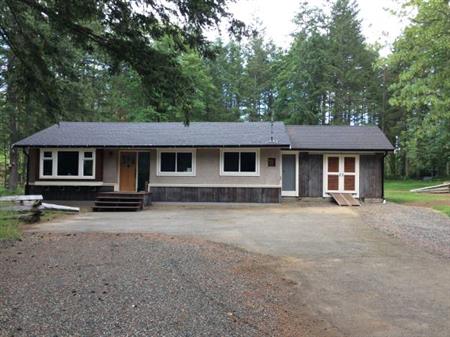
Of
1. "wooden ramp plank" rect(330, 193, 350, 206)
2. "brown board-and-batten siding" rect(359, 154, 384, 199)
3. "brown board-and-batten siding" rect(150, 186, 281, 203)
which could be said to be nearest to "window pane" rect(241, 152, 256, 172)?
"brown board-and-batten siding" rect(150, 186, 281, 203)

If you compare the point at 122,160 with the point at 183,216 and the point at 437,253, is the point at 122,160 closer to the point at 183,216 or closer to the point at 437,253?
the point at 183,216

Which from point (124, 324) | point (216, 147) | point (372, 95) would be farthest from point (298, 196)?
point (372, 95)

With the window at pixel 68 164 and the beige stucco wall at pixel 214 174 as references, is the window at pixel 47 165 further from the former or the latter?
the beige stucco wall at pixel 214 174

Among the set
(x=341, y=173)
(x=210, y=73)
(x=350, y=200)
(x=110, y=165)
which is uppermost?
(x=210, y=73)

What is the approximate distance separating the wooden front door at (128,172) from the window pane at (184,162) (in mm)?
2058

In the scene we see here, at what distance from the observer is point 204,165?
1983cm

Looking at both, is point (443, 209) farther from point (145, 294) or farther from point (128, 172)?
point (145, 294)

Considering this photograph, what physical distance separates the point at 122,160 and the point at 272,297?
15721mm

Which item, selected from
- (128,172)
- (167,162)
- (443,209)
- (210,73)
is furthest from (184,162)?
(210,73)

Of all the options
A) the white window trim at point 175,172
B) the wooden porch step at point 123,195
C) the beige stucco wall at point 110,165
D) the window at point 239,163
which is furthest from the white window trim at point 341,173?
the beige stucco wall at point 110,165

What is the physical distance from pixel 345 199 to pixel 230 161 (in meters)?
5.29

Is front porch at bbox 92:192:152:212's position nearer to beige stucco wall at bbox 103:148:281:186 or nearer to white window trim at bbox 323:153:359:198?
beige stucco wall at bbox 103:148:281:186

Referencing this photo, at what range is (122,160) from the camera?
20375 mm

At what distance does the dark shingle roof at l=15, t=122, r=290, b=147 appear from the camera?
1958 cm
